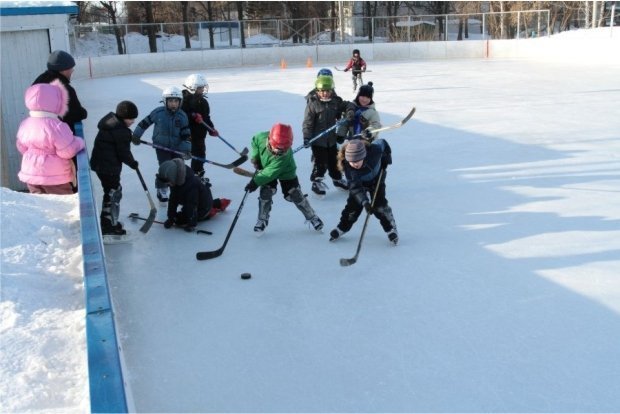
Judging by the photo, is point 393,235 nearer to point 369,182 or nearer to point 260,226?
point 369,182

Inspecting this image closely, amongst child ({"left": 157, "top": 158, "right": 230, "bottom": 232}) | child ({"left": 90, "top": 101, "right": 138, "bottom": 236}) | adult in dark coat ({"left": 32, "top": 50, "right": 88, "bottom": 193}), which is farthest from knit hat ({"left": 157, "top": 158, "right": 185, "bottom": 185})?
adult in dark coat ({"left": 32, "top": 50, "right": 88, "bottom": 193})

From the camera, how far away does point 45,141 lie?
4.91 m

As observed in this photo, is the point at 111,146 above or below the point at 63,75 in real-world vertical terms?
below

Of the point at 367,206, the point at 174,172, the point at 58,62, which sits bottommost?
the point at 367,206

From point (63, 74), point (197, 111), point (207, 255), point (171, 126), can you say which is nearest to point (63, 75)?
point (63, 74)

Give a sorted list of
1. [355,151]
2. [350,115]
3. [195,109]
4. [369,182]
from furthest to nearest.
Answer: [195,109]
[350,115]
[369,182]
[355,151]

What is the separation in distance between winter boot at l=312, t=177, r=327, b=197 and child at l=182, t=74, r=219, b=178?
1129 mm

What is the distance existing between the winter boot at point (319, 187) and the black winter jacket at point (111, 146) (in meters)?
1.81

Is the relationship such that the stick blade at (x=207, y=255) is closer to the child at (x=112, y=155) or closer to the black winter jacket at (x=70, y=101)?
the child at (x=112, y=155)

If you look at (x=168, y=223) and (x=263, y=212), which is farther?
(x=168, y=223)

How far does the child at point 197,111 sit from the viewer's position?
6.44 meters

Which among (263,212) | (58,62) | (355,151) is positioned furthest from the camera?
(58,62)

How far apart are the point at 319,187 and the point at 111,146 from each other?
1.97 m

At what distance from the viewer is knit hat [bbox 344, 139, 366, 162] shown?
4.62 meters
